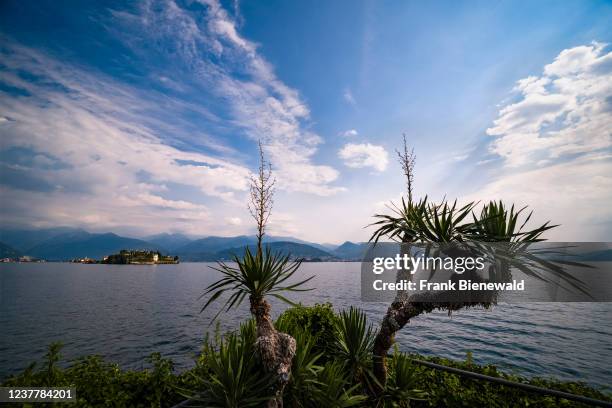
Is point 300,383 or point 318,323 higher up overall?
point 318,323

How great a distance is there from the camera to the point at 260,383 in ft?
12.9

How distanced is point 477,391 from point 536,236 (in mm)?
3037

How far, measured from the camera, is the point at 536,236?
14.1ft

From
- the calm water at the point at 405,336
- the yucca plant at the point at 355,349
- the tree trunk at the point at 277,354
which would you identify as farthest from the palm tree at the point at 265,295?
the calm water at the point at 405,336

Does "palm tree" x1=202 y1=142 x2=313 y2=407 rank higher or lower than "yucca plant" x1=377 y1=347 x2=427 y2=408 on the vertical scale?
higher

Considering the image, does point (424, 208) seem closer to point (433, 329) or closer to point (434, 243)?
point (434, 243)

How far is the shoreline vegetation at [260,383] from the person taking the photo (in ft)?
12.7

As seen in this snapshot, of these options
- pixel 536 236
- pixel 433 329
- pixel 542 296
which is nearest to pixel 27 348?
pixel 536 236

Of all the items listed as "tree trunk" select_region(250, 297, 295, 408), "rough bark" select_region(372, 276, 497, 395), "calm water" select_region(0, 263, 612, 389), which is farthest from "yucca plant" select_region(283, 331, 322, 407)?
"calm water" select_region(0, 263, 612, 389)

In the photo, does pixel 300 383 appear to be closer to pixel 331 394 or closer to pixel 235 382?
pixel 331 394

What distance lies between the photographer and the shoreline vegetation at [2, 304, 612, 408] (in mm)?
3883

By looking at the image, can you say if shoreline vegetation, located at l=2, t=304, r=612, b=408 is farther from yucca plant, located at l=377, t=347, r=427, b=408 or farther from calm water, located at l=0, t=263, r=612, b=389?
calm water, located at l=0, t=263, r=612, b=389

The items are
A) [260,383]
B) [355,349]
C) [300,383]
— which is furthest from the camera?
[355,349]

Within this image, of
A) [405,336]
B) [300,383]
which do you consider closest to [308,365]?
[300,383]
